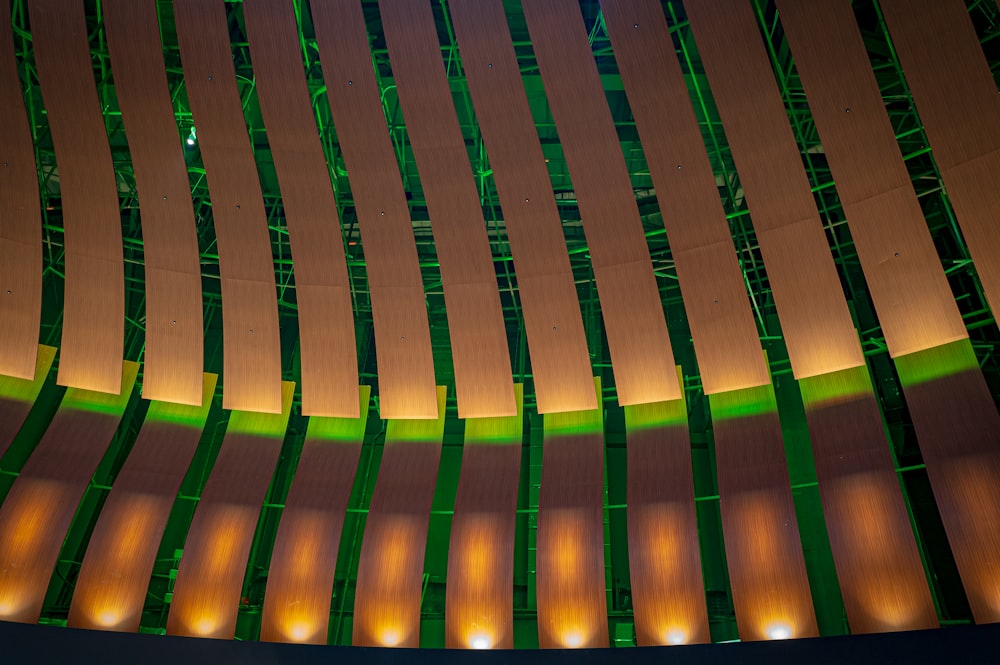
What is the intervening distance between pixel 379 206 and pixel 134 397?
26.1ft

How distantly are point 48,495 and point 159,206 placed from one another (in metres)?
4.09

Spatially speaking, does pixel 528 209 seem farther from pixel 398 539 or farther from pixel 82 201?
pixel 82 201

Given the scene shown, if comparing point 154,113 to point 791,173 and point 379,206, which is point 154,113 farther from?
point 791,173

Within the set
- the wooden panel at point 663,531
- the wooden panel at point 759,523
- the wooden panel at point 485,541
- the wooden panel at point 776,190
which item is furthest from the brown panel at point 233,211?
the wooden panel at point 759,523

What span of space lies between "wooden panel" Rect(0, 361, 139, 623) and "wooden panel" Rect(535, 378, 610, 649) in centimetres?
619

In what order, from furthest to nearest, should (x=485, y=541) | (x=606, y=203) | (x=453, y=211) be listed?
(x=453, y=211) → (x=485, y=541) → (x=606, y=203)

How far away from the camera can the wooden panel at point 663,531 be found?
35.9 ft

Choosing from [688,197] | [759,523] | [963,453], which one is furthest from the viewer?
[688,197]

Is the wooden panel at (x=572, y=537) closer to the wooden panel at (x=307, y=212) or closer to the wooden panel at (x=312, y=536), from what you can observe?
the wooden panel at (x=312, y=536)

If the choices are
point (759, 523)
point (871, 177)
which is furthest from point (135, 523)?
point (871, 177)

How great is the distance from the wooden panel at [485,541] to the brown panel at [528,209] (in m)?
0.96

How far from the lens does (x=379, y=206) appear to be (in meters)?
12.1

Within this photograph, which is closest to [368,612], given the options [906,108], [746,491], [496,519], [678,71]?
[496,519]

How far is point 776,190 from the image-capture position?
434 inches
